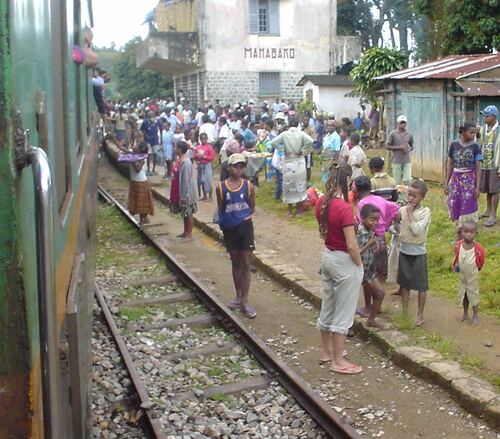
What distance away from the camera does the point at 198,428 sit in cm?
496

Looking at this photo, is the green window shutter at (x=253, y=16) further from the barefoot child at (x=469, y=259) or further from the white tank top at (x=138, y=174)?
the barefoot child at (x=469, y=259)

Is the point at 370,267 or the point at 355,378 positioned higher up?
the point at 370,267

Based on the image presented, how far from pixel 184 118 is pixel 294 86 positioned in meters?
8.16

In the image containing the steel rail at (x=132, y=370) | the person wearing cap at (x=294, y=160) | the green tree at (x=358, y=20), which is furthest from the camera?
the green tree at (x=358, y=20)

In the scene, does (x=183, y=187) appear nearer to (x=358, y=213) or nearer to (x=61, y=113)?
(x=358, y=213)

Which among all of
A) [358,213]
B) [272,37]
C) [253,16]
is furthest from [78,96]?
[272,37]

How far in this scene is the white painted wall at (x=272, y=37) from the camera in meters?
29.1

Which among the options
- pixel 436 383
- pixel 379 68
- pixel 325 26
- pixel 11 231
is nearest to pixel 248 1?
pixel 325 26

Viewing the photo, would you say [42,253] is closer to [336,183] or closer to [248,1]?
[336,183]

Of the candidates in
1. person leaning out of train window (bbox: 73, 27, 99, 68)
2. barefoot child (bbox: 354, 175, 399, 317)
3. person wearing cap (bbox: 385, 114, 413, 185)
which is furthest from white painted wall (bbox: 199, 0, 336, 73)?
barefoot child (bbox: 354, 175, 399, 317)

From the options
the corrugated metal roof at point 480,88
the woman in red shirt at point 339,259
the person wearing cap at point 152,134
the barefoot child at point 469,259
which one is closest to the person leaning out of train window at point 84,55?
the woman in red shirt at point 339,259

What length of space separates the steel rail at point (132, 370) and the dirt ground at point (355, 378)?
1.29m

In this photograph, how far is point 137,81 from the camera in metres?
42.4

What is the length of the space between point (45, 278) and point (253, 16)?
96.0 ft
